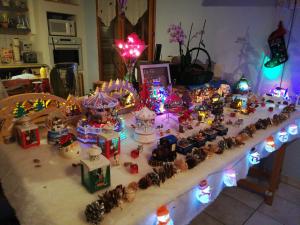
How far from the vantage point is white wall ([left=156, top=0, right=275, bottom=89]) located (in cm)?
188

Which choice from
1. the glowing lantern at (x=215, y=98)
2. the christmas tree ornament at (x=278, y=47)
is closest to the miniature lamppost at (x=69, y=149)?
the glowing lantern at (x=215, y=98)

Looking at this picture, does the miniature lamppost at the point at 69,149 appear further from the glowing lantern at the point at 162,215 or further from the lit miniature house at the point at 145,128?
the glowing lantern at the point at 162,215

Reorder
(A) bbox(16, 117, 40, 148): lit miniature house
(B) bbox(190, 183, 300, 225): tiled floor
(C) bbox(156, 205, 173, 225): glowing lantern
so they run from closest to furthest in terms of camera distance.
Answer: (C) bbox(156, 205, 173, 225): glowing lantern, (A) bbox(16, 117, 40, 148): lit miniature house, (B) bbox(190, 183, 300, 225): tiled floor

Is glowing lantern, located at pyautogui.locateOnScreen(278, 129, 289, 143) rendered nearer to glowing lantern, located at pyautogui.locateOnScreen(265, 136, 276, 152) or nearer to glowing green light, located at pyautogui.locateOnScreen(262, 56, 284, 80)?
glowing lantern, located at pyautogui.locateOnScreen(265, 136, 276, 152)

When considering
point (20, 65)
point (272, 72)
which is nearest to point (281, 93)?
point (272, 72)

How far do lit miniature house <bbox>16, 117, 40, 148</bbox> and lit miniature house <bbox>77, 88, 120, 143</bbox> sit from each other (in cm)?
17

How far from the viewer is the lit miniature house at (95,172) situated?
0.65 meters

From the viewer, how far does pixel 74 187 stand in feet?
2.25

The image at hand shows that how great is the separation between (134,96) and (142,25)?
2172 millimetres

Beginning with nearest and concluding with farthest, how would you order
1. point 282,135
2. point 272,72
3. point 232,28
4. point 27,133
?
point 27,133
point 282,135
point 272,72
point 232,28

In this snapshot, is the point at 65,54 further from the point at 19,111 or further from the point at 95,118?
the point at 95,118

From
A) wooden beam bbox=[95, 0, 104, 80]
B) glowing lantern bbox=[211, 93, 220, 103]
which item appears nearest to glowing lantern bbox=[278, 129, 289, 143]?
glowing lantern bbox=[211, 93, 220, 103]

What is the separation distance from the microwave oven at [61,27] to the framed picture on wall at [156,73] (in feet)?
9.09

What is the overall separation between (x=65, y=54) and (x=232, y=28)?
2800mm
